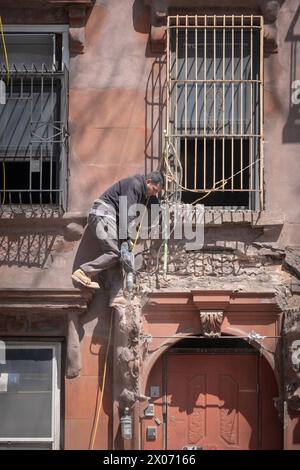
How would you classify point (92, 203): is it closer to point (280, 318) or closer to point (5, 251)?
point (5, 251)

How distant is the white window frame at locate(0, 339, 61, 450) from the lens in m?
12.7

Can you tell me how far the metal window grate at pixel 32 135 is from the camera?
13.0m

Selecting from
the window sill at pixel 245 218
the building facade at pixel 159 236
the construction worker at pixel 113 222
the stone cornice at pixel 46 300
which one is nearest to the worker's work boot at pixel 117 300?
the construction worker at pixel 113 222

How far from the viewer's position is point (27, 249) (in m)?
12.9

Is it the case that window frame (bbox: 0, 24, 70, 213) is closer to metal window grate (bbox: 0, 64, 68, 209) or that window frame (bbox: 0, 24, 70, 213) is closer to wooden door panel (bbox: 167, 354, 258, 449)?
metal window grate (bbox: 0, 64, 68, 209)

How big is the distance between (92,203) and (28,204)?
0.76m

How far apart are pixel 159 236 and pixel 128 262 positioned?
477mm

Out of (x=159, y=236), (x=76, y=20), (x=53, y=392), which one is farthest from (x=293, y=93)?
(x=53, y=392)

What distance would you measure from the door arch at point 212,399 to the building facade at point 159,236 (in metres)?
0.02

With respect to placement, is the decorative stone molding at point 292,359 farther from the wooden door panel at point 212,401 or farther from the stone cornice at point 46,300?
the stone cornice at point 46,300

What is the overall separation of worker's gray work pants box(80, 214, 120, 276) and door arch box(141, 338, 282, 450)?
1.19 m

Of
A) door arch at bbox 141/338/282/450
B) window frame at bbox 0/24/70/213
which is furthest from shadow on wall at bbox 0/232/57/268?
door arch at bbox 141/338/282/450

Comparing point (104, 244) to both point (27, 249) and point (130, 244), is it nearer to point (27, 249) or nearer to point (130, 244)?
point (130, 244)

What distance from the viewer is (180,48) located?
13203 mm
